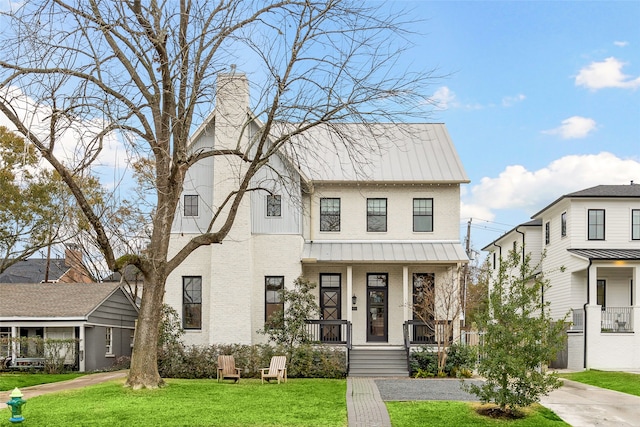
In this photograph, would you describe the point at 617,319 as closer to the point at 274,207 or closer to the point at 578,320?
the point at 578,320

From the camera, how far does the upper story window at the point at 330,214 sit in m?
26.1

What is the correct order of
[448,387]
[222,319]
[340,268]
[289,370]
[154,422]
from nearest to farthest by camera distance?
[154,422], [448,387], [289,370], [222,319], [340,268]

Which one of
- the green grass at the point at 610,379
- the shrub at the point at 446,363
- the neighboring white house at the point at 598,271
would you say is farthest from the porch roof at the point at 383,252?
the green grass at the point at 610,379

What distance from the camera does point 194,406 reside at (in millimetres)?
14867

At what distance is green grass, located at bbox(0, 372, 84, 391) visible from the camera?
71.1 ft

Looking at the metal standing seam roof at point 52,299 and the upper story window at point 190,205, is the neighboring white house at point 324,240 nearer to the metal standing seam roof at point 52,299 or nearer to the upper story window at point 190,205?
the upper story window at point 190,205

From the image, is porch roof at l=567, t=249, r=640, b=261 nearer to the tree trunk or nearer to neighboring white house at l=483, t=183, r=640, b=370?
neighboring white house at l=483, t=183, r=640, b=370

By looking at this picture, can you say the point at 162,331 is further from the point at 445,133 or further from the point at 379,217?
the point at 445,133

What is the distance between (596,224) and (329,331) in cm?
1260

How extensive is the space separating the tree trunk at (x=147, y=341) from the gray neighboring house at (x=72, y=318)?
11519mm

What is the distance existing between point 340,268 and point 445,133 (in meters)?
7.77

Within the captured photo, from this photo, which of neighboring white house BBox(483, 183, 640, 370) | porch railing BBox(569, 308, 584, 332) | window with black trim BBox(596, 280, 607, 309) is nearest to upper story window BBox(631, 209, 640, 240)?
neighboring white house BBox(483, 183, 640, 370)

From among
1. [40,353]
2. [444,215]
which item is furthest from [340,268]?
[40,353]

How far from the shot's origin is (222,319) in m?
23.6
